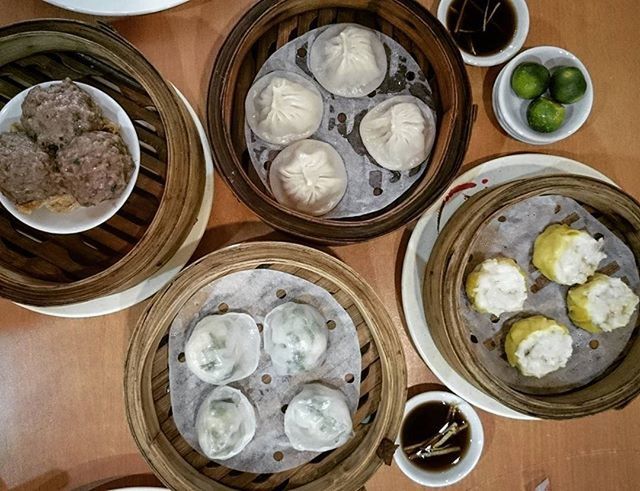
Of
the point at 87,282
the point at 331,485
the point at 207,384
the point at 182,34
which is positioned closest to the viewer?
the point at 87,282

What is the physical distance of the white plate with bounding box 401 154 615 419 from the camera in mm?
1699

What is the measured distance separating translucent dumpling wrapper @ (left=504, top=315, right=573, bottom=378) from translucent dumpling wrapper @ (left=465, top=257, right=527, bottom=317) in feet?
0.22

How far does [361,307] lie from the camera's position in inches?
59.7

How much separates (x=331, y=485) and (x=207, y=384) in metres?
0.42

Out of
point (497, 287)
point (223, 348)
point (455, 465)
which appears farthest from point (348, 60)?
point (455, 465)

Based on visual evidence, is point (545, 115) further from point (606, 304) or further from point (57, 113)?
point (57, 113)

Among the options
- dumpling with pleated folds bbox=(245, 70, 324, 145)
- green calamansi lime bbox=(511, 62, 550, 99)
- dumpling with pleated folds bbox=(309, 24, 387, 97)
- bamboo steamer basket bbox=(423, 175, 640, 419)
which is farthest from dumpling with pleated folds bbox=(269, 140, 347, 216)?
green calamansi lime bbox=(511, 62, 550, 99)

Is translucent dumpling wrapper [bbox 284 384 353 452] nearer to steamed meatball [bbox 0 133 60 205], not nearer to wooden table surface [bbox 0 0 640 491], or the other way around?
wooden table surface [bbox 0 0 640 491]

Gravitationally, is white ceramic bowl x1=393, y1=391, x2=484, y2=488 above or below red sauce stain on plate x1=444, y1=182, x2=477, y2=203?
below

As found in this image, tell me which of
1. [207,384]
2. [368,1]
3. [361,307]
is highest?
[368,1]

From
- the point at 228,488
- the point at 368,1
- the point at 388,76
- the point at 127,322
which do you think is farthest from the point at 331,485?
the point at 368,1

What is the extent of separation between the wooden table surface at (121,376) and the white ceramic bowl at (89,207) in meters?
0.30

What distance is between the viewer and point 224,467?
5.35ft

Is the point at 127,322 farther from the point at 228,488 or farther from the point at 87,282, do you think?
the point at 228,488
